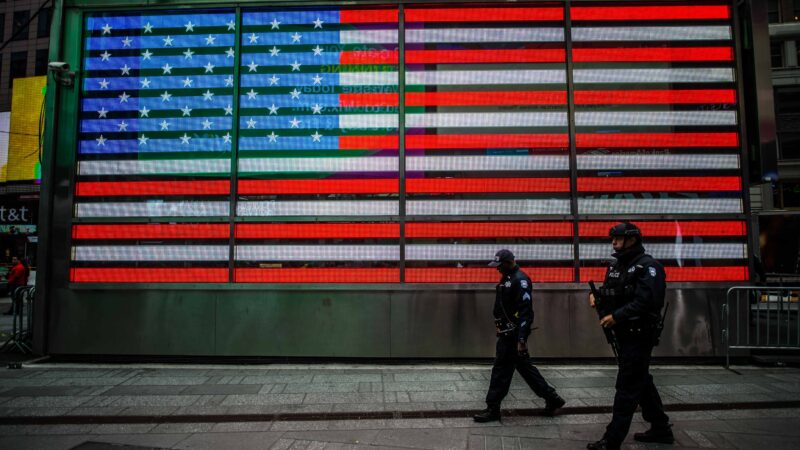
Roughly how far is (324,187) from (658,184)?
6.01m

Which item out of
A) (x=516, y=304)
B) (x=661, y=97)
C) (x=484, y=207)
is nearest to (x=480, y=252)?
(x=484, y=207)

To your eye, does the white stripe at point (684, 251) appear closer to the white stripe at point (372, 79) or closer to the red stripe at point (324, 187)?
the red stripe at point (324, 187)

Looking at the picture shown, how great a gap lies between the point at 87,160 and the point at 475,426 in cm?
825

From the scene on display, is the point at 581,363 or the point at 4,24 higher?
the point at 4,24

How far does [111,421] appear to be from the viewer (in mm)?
5328

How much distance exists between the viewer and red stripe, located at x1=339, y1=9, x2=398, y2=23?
27.9 ft

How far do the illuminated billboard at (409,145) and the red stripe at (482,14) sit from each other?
3cm

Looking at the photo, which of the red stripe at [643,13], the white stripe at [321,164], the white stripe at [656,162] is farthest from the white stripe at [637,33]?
the white stripe at [321,164]

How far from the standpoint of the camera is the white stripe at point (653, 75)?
8.35 metres

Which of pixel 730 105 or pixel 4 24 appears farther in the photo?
pixel 4 24

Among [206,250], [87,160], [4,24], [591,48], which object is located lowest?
[206,250]

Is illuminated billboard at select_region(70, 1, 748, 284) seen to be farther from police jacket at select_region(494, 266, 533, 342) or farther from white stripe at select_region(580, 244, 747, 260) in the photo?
police jacket at select_region(494, 266, 533, 342)

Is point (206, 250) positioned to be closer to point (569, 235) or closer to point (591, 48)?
point (569, 235)

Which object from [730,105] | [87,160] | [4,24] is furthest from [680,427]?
[4,24]
